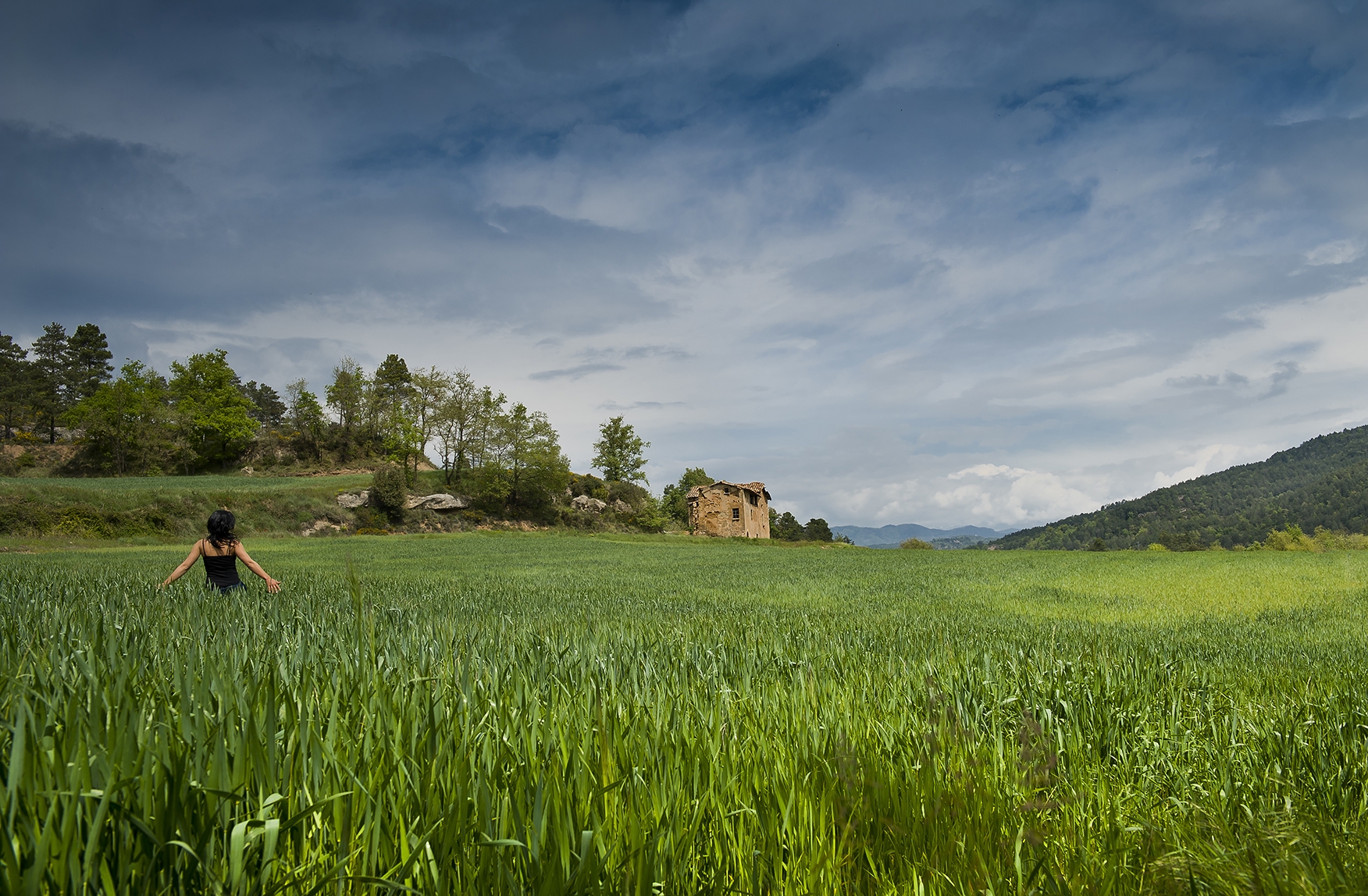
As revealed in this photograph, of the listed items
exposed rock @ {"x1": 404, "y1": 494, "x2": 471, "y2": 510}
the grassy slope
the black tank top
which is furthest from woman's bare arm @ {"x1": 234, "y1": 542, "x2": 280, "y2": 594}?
exposed rock @ {"x1": 404, "y1": 494, "x2": 471, "y2": 510}

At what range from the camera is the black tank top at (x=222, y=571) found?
29.0 ft

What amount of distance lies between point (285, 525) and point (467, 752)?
53251 mm

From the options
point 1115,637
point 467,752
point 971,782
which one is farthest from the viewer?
point 1115,637

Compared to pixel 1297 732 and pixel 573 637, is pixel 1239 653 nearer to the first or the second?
pixel 1297 732

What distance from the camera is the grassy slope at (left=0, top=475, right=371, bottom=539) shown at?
34.8 meters

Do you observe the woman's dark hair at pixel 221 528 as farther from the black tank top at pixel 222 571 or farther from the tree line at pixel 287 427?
the tree line at pixel 287 427

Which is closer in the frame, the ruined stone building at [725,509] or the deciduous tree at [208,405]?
the deciduous tree at [208,405]

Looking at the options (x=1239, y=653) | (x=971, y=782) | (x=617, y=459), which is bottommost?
(x=1239, y=653)

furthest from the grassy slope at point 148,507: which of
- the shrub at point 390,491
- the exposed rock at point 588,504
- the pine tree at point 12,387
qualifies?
the pine tree at point 12,387

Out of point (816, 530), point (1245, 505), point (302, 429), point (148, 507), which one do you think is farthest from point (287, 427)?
point (1245, 505)

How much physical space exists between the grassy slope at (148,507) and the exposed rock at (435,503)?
5.56 meters

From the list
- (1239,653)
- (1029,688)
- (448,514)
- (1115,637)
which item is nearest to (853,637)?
(1029,688)

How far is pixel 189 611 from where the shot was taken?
4961mm

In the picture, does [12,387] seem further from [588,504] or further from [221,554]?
[221,554]
